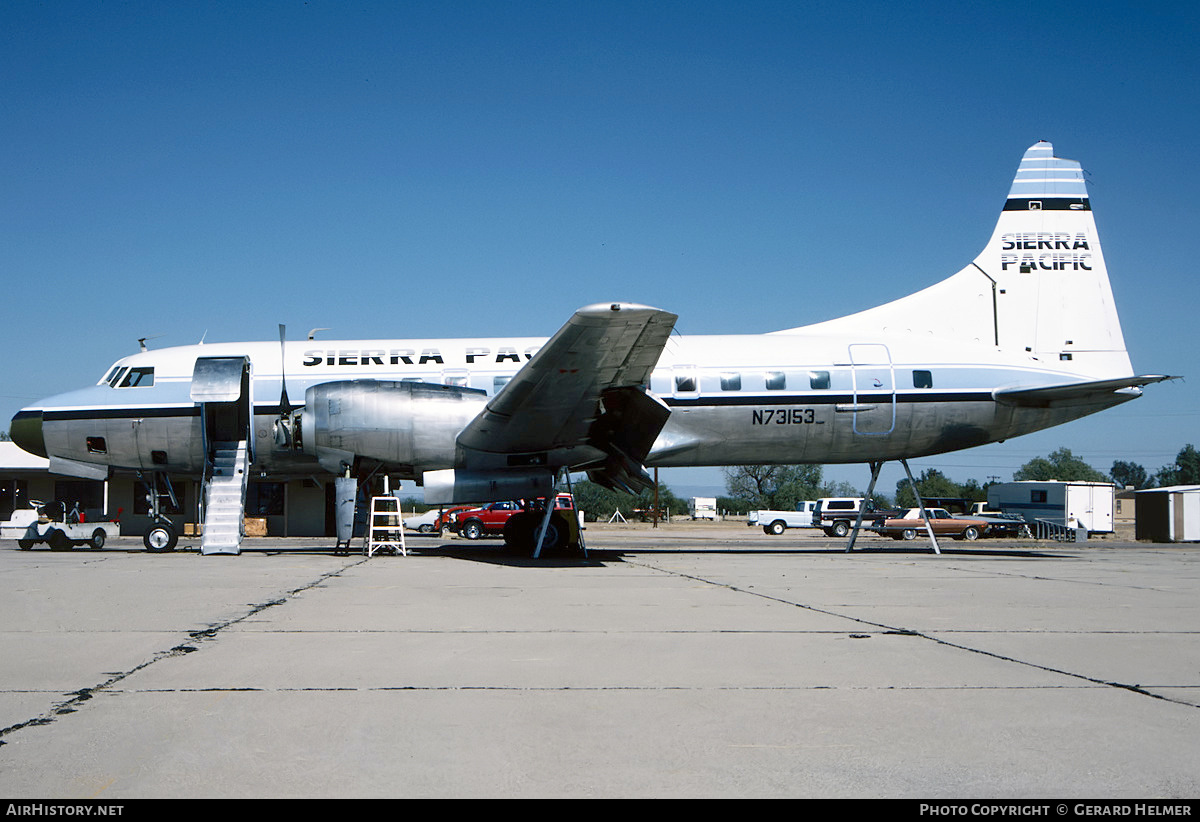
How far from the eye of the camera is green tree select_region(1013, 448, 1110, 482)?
130 m

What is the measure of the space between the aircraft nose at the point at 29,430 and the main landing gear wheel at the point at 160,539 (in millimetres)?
2856

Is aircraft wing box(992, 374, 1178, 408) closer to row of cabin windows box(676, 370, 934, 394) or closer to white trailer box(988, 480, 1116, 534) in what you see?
row of cabin windows box(676, 370, 934, 394)

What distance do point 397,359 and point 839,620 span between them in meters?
12.4

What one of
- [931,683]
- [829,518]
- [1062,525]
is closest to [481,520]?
[829,518]

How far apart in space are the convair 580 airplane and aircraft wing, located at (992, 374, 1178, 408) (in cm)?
4

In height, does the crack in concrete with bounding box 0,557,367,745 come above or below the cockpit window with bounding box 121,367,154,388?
below

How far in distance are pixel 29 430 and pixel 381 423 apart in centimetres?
802

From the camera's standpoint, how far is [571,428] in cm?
1605

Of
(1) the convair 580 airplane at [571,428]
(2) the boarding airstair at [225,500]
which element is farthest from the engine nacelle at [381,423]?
(2) the boarding airstair at [225,500]

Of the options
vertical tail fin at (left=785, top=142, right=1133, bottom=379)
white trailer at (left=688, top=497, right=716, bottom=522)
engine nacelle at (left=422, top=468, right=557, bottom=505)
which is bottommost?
white trailer at (left=688, top=497, right=716, bottom=522)

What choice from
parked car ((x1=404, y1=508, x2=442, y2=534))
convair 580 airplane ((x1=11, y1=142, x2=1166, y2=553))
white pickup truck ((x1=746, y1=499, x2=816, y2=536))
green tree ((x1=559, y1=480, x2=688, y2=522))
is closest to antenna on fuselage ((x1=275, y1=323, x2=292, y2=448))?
convair 580 airplane ((x1=11, y1=142, x2=1166, y2=553))

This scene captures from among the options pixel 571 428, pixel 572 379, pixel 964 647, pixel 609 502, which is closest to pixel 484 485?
pixel 571 428

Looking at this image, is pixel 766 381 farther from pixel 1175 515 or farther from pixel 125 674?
pixel 1175 515

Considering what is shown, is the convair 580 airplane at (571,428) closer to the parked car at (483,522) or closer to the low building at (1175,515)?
the parked car at (483,522)
